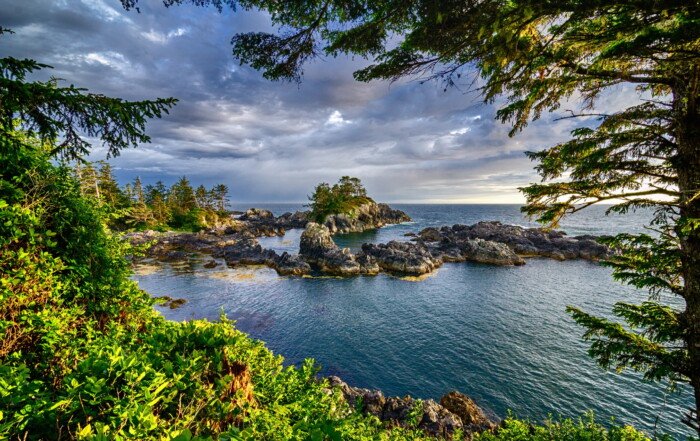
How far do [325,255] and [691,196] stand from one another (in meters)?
42.6

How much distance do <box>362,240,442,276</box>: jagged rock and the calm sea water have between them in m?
2.72

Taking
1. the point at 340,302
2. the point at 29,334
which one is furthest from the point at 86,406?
the point at 340,302

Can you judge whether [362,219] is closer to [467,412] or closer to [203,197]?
[203,197]

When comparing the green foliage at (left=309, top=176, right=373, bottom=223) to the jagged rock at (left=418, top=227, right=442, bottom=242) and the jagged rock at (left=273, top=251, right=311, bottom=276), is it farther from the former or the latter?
the jagged rock at (left=273, top=251, right=311, bottom=276)

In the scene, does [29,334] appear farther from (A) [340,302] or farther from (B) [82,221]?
(A) [340,302]

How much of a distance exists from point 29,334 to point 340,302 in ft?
97.6

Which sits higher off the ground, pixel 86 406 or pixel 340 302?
pixel 86 406

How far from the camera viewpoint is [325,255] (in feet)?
154

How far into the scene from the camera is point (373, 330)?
2581 centimetres

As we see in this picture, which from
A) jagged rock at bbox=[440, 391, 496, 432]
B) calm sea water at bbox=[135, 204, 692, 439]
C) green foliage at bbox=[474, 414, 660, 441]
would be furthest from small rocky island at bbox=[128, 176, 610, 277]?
green foliage at bbox=[474, 414, 660, 441]

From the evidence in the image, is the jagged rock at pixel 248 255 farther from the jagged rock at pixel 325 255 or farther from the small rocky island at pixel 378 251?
the jagged rock at pixel 325 255

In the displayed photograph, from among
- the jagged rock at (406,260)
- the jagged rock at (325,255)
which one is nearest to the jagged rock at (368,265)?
the jagged rock at (325,255)

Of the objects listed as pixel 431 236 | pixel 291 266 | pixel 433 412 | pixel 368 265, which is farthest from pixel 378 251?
pixel 433 412

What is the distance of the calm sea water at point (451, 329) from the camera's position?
1770 centimetres
